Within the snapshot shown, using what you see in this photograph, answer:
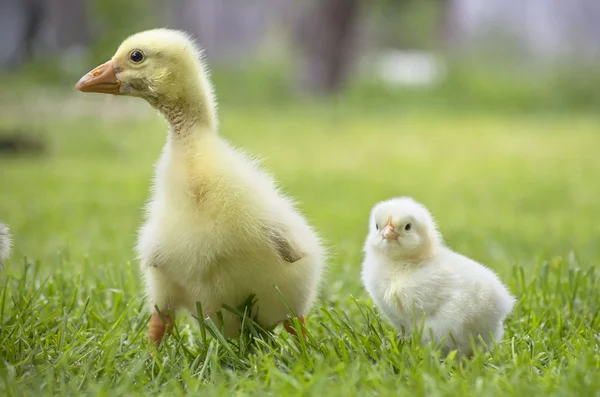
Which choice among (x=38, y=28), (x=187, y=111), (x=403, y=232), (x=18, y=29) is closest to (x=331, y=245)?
(x=403, y=232)

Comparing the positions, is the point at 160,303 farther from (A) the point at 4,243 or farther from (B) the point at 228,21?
(B) the point at 228,21

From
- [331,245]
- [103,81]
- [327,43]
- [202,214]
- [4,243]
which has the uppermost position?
[103,81]

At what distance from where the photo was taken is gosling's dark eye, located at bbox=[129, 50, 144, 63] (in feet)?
5.96

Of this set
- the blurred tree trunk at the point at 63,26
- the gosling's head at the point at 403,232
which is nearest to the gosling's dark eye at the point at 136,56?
the gosling's head at the point at 403,232

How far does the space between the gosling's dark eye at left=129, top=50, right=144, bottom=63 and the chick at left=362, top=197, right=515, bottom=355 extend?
63 cm

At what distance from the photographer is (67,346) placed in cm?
→ 189

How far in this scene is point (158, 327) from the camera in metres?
1.92

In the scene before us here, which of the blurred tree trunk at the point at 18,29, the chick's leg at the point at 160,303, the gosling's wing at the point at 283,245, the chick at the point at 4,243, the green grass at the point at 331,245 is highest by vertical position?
the blurred tree trunk at the point at 18,29

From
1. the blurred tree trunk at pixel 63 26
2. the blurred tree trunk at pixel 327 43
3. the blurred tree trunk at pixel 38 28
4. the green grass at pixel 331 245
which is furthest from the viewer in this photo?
the blurred tree trunk at pixel 327 43

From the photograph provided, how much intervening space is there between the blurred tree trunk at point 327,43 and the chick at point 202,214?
804 cm

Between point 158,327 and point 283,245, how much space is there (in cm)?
37

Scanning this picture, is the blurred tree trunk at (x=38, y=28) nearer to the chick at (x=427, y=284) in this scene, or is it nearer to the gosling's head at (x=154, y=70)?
the gosling's head at (x=154, y=70)

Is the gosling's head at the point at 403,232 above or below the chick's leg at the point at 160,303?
above

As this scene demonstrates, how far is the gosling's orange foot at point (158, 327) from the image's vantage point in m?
1.91
